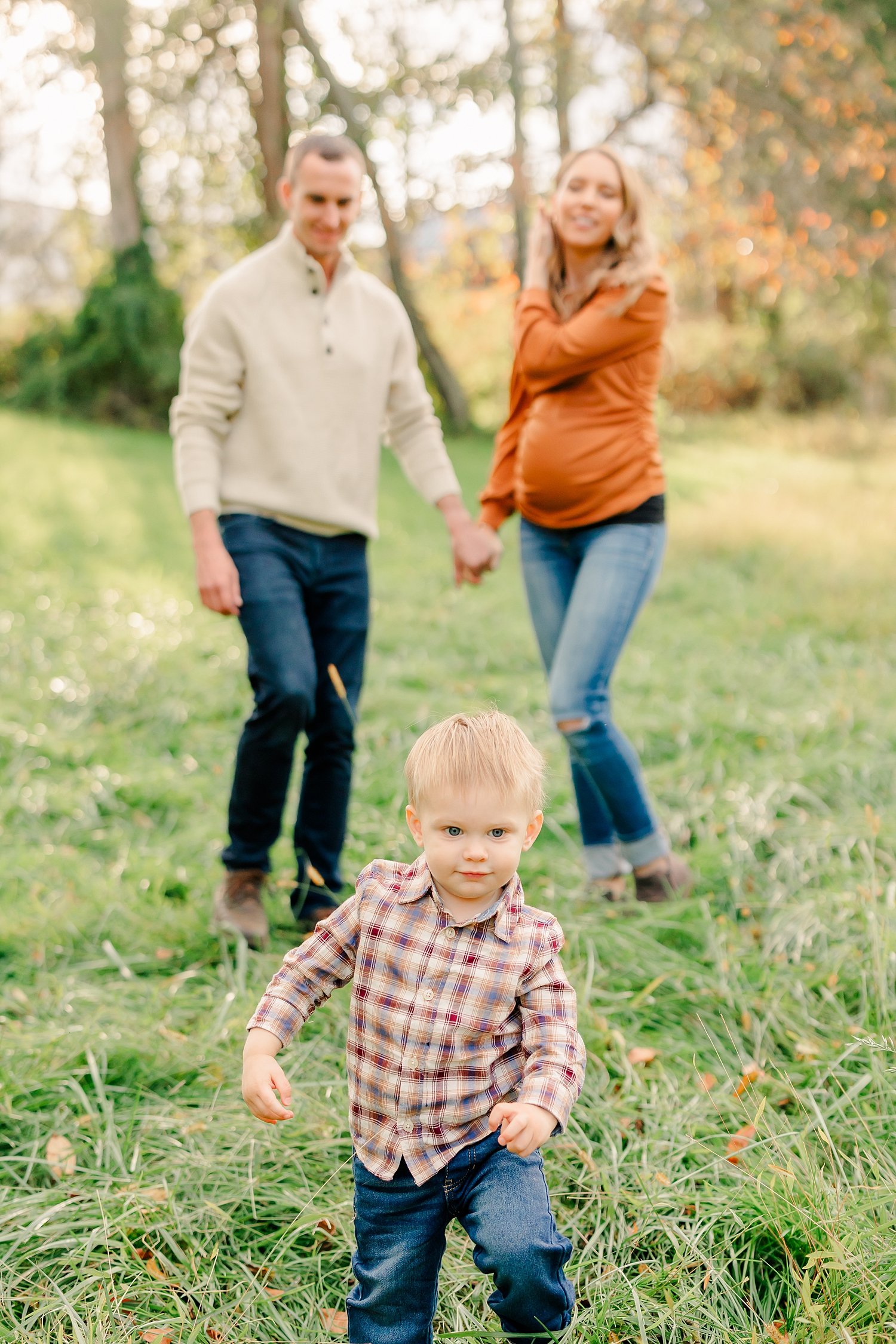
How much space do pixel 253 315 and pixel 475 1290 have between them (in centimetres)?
244

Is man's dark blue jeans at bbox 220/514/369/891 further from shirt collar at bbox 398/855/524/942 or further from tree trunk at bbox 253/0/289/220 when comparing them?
tree trunk at bbox 253/0/289/220

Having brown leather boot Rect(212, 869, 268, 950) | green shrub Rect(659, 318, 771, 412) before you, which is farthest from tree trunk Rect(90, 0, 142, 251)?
brown leather boot Rect(212, 869, 268, 950)

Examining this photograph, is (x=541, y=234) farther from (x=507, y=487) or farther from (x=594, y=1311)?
(x=594, y=1311)

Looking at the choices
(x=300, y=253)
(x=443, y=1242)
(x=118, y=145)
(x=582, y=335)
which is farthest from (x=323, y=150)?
(x=118, y=145)

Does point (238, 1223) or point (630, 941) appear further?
point (630, 941)

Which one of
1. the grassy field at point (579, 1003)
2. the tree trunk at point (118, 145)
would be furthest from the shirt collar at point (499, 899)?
the tree trunk at point (118, 145)

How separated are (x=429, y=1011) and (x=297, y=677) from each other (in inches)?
59.1

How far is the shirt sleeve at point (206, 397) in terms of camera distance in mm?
3176

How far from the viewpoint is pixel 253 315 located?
3.22 m

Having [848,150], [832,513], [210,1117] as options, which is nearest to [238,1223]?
[210,1117]

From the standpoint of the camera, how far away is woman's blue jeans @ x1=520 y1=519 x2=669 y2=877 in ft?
10.8

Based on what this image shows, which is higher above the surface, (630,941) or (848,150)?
(848,150)

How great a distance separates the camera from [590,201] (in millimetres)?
Result: 3227

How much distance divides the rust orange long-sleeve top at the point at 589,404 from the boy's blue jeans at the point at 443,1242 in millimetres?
2005
